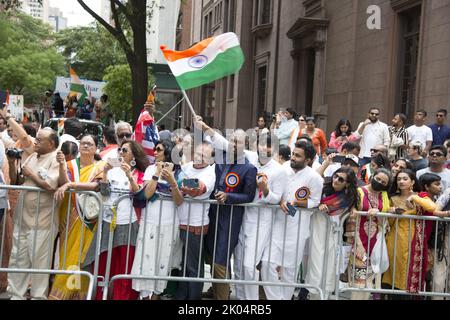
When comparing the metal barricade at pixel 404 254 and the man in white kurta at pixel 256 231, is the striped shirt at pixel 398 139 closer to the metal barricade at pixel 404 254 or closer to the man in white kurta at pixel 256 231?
the metal barricade at pixel 404 254

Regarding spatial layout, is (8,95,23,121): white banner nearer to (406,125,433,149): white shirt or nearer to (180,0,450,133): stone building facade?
(406,125,433,149): white shirt

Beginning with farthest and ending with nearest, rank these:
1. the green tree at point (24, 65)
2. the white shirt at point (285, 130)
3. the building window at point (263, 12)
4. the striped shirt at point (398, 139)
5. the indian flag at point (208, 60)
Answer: the green tree at point (24, 65)
the building window at point (263, 12)
the white shirt at point (285, 130)
the striped shirt at point (398, 139)
the indian flag at point (208, 60)

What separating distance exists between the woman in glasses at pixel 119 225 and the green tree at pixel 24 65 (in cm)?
5033

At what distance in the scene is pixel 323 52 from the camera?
22.1 metres

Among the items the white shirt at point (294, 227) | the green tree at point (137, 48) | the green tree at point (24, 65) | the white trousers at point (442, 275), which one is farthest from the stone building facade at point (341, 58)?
the green tree at point (24, 65)

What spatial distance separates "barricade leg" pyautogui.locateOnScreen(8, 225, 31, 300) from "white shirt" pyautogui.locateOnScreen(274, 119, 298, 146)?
333 inches

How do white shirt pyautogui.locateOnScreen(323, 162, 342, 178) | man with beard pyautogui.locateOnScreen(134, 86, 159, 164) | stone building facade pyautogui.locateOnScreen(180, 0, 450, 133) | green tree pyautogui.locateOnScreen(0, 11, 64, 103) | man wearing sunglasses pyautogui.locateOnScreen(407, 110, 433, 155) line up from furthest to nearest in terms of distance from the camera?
green tree pyautogui.locateOnScreen(0, 11, 64, 103) → stone building facade pyautogui.locateOnScreen(180, 0, 450, 133) → man wearing sunglasses pyautogui.locateOnScreen(407, 110, 433, 155) → man with beard pyautogui.locateOnScreen(134, 86, 159, 164) → white shirt pyautogui.locateOnScreen(323, 162, 342, 178)

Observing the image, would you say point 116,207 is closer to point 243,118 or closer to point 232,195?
point 232,195

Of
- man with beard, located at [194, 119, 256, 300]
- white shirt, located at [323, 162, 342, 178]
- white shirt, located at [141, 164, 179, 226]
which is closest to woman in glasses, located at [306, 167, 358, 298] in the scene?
man with beard, located at [194, 119, 256, 300]

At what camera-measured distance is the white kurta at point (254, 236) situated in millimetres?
6984

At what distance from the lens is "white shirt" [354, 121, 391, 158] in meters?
12.5

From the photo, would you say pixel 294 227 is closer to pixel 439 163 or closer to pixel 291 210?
pixel 291 210

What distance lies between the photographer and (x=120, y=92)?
41.3 metres

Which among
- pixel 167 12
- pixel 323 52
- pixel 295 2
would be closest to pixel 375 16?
pixel 323 52
